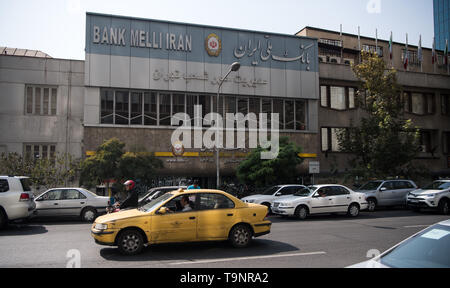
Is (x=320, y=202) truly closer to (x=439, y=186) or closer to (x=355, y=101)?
(x=439, y=186)

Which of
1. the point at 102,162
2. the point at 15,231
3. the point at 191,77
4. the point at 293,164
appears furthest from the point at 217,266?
the point at 191,77

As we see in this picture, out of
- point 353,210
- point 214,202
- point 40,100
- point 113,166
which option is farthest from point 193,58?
point 214,202

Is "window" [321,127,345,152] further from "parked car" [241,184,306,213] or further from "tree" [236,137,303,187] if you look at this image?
"parked car" [241,184,306,213]

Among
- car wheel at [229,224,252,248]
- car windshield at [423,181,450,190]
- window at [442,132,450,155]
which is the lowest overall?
car wheel at [229,224,252,248]

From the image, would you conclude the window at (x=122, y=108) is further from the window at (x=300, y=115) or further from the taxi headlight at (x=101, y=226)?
the taxi headlight at (x=101, y=226)

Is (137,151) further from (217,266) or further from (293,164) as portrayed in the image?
(217,266)

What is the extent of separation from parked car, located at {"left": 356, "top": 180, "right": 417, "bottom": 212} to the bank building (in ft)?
16.5

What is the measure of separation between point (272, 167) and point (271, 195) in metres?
3.09

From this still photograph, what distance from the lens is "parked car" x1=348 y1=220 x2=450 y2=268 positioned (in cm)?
401

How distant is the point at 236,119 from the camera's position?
84.4 feet

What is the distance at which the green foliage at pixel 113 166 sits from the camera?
17531 millimetres

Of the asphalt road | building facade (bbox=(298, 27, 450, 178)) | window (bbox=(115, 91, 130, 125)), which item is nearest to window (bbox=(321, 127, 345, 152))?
building facade (bbox=(298, 27, 450, 178))

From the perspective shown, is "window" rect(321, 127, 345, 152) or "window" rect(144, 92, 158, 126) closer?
"window" rect(144, 92, 158, 126)
